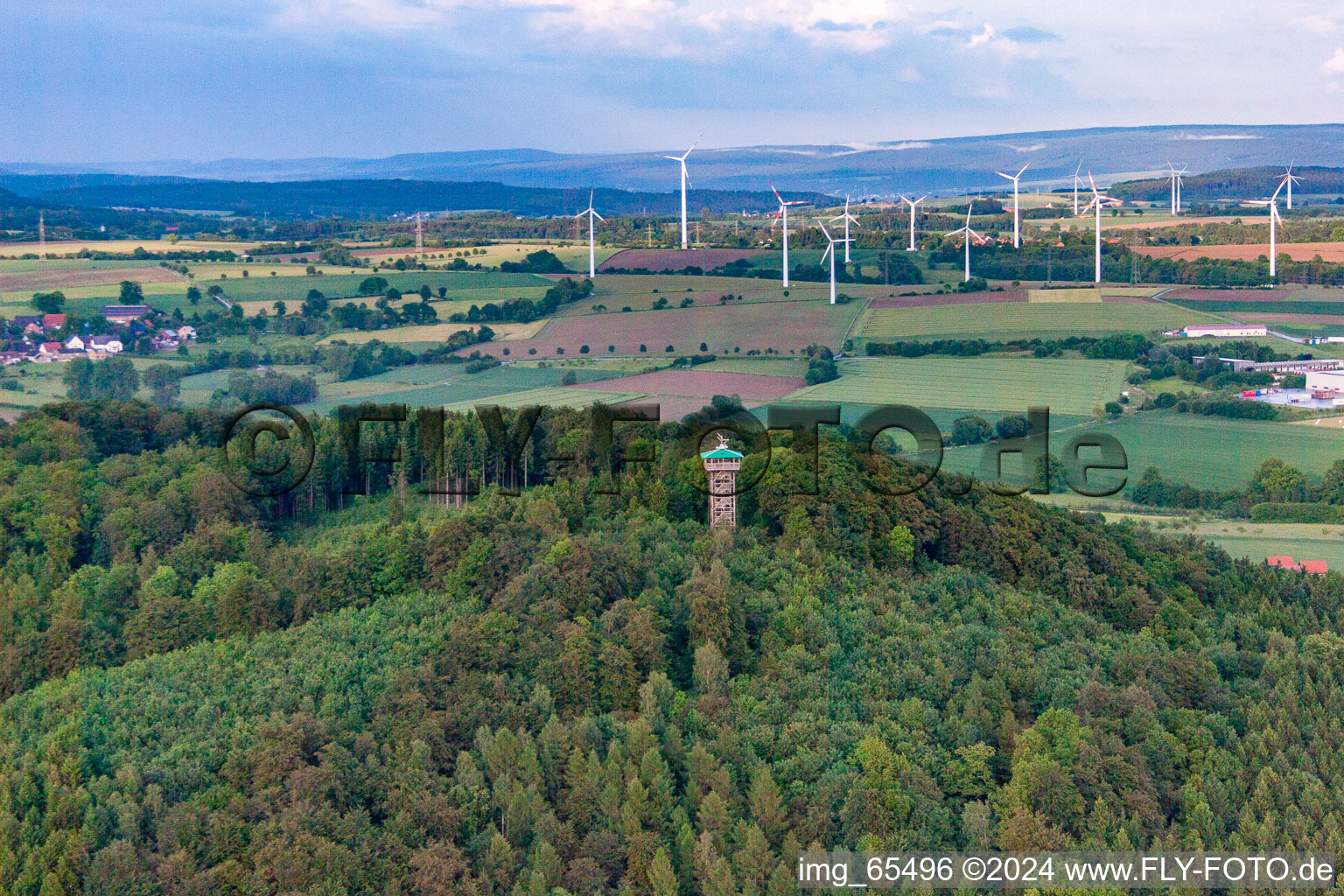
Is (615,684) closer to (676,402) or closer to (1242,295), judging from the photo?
(676,402)

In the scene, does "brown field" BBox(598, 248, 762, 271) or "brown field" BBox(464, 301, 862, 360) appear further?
"brown field" BBox(598, 248, 762, 271)

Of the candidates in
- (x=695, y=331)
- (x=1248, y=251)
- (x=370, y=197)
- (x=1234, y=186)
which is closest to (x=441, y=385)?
(x=695, y=331)

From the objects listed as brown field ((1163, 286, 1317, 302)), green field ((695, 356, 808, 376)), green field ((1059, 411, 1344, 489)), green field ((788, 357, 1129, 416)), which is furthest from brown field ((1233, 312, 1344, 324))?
green field ((695, 356, 808, 376))

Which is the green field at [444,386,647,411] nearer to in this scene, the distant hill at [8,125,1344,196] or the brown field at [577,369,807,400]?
the brown field at [577,369,807,400]

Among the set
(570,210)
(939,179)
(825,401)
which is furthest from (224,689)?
(939,179)

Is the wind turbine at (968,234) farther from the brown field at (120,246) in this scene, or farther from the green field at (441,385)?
the brown field at (120,246)

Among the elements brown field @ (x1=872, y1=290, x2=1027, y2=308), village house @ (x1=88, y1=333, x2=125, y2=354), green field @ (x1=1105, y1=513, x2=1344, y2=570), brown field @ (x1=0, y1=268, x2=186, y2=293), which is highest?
brown field @ (x1=0, y1=268, x2=186, y2=293)

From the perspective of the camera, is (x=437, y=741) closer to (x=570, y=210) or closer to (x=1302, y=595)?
(x=1302, y=595)

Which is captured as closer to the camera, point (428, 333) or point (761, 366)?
point (761, 366)
